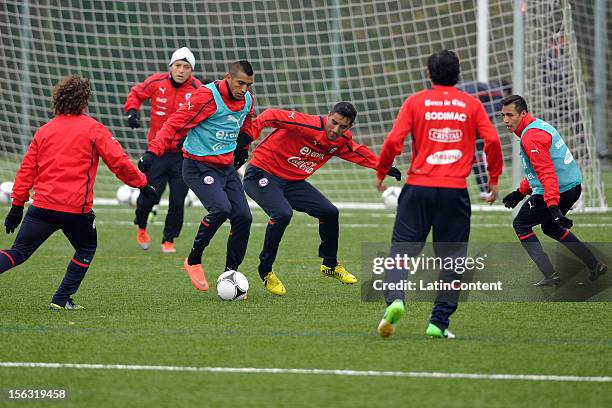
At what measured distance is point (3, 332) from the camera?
6.66m

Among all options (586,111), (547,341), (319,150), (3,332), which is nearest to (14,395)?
(3,332)

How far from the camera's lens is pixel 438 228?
645cm

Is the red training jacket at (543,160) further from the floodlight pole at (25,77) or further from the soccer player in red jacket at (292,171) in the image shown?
the floodlight pole at (25,77)

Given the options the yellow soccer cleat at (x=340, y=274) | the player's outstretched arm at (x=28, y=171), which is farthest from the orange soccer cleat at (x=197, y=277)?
the player's outstretched arm at (x=28, y=171)

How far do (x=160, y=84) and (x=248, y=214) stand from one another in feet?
11.1

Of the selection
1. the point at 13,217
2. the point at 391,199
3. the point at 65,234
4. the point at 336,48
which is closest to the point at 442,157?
the point at 65,234

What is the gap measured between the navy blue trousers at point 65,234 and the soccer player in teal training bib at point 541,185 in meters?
3.32

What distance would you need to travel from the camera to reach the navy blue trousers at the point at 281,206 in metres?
8.52

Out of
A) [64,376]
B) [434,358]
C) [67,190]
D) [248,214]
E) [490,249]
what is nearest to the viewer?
[64,376]

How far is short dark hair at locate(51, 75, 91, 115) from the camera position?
23.6 ft

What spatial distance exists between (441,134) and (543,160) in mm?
2092

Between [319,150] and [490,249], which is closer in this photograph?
[319,150]

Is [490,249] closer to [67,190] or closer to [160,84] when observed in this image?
[160,84]

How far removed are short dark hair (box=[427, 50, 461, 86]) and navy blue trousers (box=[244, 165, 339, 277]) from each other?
239 centimetres
